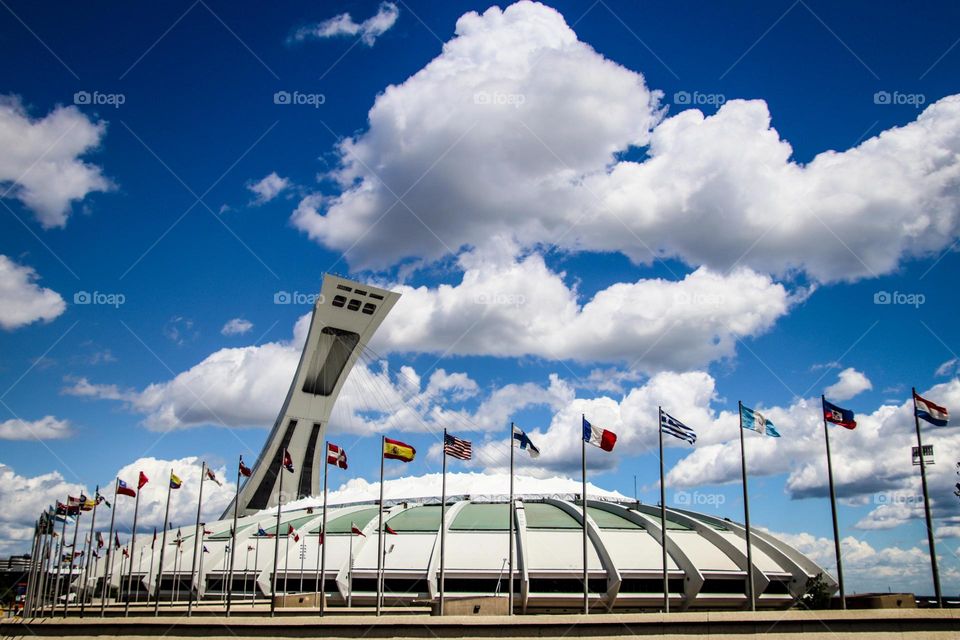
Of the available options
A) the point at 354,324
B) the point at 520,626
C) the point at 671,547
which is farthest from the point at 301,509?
the point at 520,626

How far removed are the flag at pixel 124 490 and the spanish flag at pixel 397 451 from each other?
18479 millimetres

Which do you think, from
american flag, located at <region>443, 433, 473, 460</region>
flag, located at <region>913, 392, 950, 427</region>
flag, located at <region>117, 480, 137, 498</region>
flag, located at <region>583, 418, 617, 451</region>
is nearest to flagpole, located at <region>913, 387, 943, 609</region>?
flag, located at <region>913, 392, 950, 427</region>

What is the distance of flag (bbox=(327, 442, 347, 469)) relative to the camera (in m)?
35.3

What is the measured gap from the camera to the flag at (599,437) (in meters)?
31.4

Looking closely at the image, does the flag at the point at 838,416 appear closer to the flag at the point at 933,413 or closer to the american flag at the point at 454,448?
the flag at the point at 933,413

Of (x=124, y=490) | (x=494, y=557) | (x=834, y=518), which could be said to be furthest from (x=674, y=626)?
(x=124, y=490)

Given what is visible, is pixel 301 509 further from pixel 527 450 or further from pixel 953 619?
pixel 953 619

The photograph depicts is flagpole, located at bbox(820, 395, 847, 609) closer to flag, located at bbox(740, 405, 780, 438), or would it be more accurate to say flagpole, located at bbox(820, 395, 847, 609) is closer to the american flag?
flag, located at bbox(740, 405, 780, 438)

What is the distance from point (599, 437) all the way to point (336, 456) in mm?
12759

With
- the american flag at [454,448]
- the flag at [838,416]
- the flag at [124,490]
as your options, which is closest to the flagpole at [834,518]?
the flag at [838,416]

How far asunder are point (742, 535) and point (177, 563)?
38.8 m

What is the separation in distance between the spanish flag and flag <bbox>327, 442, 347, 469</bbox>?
4.12m

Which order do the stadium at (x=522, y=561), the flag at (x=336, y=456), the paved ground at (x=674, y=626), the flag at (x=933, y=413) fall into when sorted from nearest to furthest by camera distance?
the paved ground at (x=674, y=626)
the flag at (x=933, y=413)
the flag at (x=336, y=456)
the stadium at (x=522, y=561)

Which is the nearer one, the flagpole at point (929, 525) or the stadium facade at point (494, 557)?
the flagpole at point (929, 525)
